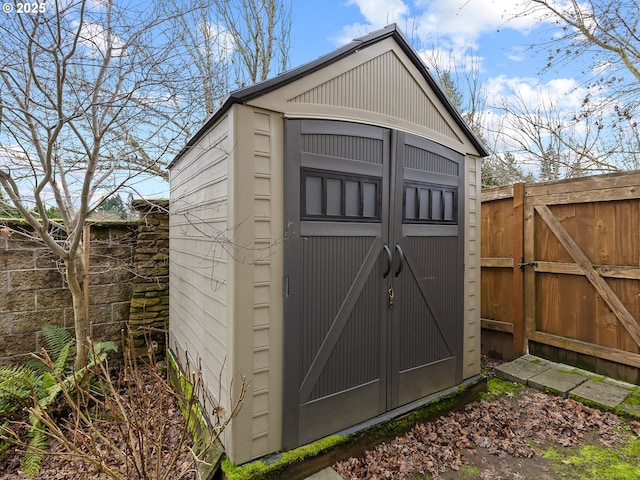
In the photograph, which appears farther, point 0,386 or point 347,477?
point 0,386

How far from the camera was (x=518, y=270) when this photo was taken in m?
3.96

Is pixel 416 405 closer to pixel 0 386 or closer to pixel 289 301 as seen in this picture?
pixel 289 301

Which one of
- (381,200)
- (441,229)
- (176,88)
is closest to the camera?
(381,200)

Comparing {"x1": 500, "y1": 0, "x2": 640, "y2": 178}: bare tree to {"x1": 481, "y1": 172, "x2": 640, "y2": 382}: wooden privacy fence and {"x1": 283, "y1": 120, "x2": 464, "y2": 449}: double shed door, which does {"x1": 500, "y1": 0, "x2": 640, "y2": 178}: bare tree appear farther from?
{"x1": 283, "y1": 120, "x2": 464, "y2": 449}: double shed door

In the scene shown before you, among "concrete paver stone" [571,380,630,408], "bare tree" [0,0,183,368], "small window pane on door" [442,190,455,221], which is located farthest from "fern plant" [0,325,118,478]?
"concrete paver stone" [571,380,630,408]

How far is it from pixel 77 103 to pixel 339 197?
8.16ft

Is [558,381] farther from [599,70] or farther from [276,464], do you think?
[599,70]

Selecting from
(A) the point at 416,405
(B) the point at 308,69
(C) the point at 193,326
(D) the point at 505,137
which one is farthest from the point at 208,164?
(D) the point at 505,137

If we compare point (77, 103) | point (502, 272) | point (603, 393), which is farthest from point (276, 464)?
point (502, 272)

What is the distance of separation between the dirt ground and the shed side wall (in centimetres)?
114

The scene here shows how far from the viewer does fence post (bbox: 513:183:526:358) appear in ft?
12.9

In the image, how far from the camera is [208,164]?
94.6 inches

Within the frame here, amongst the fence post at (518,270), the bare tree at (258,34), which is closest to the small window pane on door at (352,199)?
the fence post at (518,270)

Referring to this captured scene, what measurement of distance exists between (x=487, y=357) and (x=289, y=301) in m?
3.47
